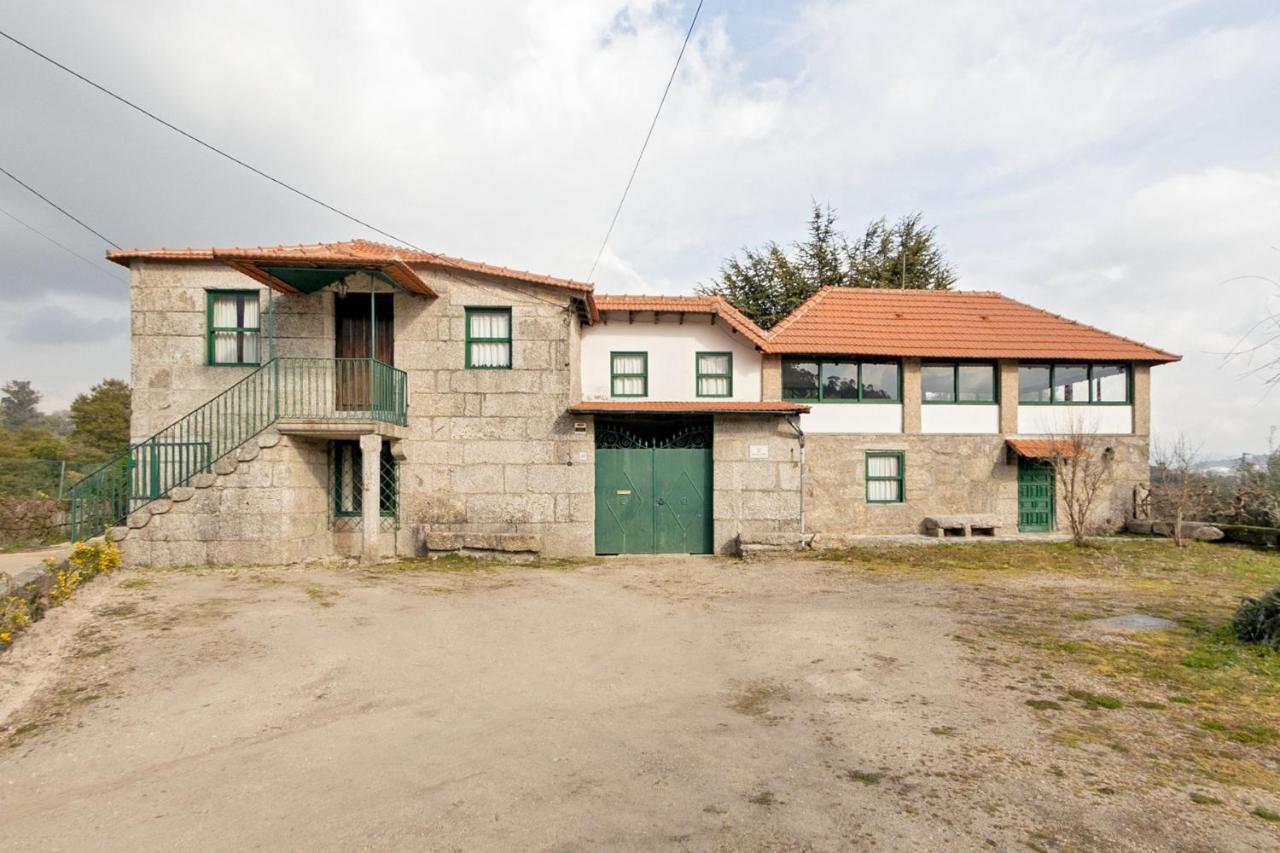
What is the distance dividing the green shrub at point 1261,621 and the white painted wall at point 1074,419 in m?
10.9

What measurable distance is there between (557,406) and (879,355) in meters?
8.83

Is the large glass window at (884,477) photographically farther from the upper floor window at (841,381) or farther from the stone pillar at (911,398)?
the upper floor window at (841,381)

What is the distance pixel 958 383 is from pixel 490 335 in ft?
40.7

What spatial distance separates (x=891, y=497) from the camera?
1664 centimetres

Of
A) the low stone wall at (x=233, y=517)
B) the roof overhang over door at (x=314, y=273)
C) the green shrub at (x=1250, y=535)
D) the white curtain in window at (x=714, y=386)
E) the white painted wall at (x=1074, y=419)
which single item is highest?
the roof overhang over door at (x=314, y=273)

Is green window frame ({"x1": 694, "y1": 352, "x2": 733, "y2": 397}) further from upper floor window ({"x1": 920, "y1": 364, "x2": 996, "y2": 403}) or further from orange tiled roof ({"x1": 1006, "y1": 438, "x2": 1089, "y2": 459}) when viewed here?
orange tiled roof ({"x1": 1006, "y1": 438, "x2": 1089, "y2": 459})

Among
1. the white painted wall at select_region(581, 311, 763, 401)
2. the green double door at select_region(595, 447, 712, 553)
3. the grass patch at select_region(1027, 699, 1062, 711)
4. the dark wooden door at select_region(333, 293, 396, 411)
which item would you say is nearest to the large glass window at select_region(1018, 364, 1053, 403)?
the white painted wall at select_region(581, 311, 763, 401)

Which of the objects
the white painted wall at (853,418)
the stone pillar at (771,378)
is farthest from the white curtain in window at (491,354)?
the white painted wall at (853,418)

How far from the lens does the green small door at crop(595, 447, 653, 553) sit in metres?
13.9

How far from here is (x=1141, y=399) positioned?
56.9 feet

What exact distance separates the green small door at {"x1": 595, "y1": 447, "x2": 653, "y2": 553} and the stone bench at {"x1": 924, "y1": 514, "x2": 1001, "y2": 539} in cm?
747

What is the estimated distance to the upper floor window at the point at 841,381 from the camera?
55.5ft

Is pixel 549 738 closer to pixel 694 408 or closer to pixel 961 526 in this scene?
pixel 694 408

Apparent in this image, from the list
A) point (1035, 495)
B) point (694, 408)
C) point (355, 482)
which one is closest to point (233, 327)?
point (355, 482)
